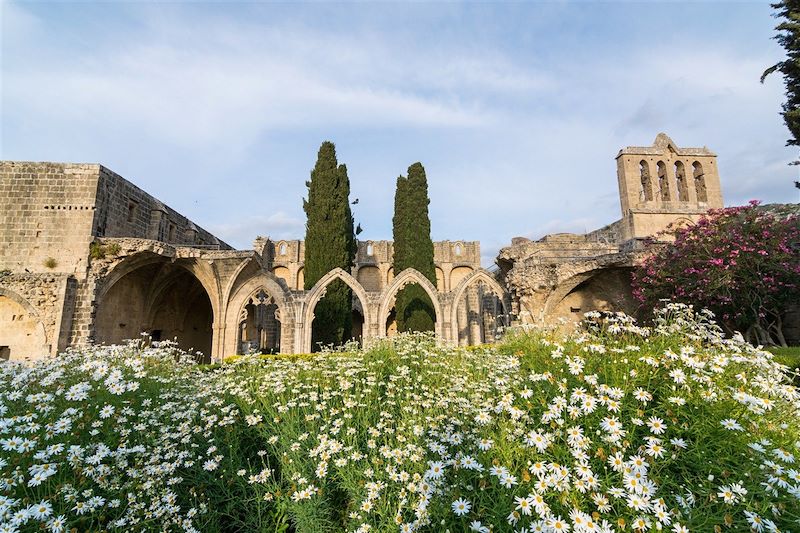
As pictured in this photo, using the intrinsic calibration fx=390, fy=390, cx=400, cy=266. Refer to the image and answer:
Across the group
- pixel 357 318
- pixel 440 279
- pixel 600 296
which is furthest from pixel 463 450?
pixel 440 279

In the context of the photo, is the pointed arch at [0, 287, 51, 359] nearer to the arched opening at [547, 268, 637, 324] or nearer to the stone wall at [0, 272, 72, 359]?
the stone wall at [0, 272, 72, 359]

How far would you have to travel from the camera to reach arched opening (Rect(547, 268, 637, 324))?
1433 cm

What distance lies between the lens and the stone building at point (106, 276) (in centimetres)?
1266

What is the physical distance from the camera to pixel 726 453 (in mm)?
2184

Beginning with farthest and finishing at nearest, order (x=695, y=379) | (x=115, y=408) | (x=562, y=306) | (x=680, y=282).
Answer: (x=562, y=306)
(x=680, y=282)
(x=115, y=408)
(x=695, y=379)

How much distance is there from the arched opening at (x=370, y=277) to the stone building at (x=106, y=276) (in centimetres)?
1329

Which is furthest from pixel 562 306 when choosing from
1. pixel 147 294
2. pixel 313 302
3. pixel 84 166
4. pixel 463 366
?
pixel 84 166

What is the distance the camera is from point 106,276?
13438 mm

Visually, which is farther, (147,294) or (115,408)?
(147,294)

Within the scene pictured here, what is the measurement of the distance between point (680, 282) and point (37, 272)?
20.0 meters

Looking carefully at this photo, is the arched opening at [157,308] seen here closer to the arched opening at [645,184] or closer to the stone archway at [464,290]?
the stone archway at [464,290]

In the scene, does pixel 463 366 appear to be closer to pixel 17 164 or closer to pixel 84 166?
pixel 84 166

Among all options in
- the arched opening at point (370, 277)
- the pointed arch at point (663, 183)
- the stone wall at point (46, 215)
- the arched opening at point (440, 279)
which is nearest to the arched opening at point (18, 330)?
the stone wall at point (46, 215)

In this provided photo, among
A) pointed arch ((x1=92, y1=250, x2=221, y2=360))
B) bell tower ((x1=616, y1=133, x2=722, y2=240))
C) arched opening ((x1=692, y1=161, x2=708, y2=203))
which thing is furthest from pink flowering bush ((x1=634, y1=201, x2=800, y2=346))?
pointed arch ((x1=92, y1=250, x2=221, y2=360))
